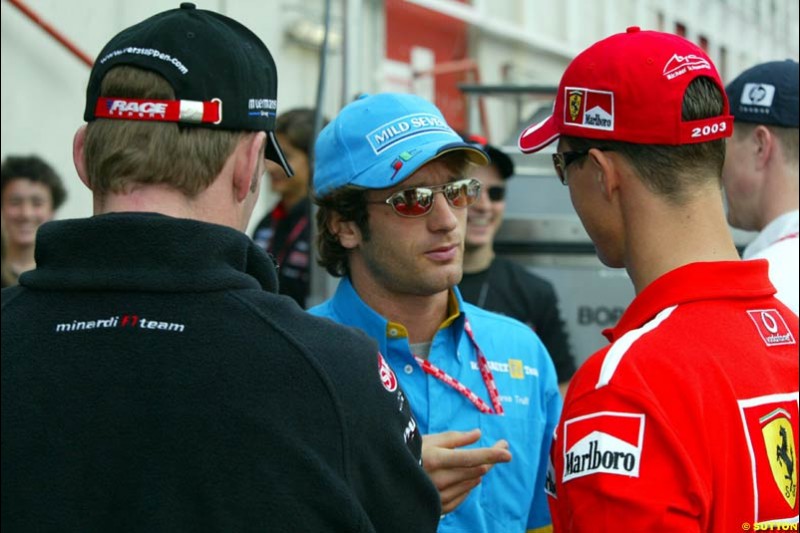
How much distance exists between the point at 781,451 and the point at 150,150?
1057 millimetres

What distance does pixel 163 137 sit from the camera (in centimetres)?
153

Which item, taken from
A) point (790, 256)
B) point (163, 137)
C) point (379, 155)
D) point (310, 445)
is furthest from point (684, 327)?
point (790, 256)

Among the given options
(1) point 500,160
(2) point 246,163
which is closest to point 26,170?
(1) point 500,160

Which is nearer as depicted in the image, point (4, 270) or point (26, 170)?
point (4, 270)

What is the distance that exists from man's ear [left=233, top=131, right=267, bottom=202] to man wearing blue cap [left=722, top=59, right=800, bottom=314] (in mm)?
2119

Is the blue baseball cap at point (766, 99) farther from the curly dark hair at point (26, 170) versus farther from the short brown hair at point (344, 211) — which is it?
the curly dark hair at point (26, 170)

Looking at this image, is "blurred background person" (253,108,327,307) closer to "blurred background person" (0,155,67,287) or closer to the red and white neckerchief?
"blurred background person" (0,155,67,287)

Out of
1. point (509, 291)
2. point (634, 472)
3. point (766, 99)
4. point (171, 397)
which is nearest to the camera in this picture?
point (171, 397)

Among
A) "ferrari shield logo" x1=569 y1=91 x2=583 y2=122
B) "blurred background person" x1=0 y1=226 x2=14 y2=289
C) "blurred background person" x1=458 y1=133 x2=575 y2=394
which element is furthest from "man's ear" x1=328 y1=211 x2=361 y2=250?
"blurred background person" x1=0 y1=226 x2=14 y2=289

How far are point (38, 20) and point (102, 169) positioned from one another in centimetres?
340

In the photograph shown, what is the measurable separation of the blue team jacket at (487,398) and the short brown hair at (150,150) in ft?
3.48

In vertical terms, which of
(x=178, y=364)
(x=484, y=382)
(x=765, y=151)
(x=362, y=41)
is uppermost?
(x=362, y=41)

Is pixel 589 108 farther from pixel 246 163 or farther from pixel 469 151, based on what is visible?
pixel 469 151

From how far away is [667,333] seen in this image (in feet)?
5.72
